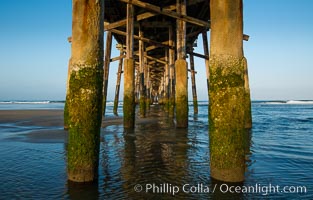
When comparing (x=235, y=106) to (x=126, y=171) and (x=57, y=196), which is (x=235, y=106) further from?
(x=57, y=196)

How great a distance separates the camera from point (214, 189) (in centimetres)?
296

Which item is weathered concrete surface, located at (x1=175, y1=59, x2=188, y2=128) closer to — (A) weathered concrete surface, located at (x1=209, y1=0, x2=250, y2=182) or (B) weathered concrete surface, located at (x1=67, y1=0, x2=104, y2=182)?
(A) weathered concrete surface, located at (x1=209, y1=0, x2=250, y2=182)

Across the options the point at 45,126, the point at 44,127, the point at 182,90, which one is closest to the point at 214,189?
the point at 182,90

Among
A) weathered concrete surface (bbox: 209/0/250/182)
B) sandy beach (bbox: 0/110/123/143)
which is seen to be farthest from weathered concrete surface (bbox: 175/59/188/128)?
weathered concrete surface (bbox: 209/0/250/182)

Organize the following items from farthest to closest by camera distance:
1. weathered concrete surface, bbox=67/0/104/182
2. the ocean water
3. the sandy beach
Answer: the sandy beach
weathered concrete surface, bbox=67/0/104/182
the ocean water

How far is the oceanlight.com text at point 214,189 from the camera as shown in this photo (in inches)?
115

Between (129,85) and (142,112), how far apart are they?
5.27 meters

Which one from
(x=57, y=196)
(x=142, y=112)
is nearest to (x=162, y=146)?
(x=57, y=196)

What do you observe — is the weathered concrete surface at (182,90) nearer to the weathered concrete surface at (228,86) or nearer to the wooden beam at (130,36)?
the wooden beam at (130,36)

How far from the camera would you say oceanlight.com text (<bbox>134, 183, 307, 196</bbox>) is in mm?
2930

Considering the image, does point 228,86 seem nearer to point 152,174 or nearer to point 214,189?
point 214,189

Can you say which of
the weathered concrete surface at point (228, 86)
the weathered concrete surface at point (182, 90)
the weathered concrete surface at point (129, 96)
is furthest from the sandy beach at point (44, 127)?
the weathered concrete surface at point (228, 86)

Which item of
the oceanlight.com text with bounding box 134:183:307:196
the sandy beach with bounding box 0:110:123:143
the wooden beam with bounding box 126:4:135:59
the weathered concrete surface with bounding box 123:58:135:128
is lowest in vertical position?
the oceanlight.com text with bounding box 134:183:307:196

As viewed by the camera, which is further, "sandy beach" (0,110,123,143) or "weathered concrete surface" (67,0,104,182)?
"sandy beach" (0,110,123,143)
